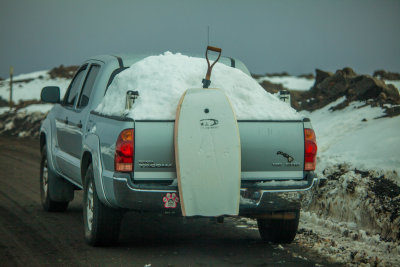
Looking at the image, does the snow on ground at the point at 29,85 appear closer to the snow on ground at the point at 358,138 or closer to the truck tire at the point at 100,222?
the snow on ground at the point at 358,138

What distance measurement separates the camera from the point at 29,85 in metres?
57.9

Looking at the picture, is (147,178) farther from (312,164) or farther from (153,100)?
(312,164)

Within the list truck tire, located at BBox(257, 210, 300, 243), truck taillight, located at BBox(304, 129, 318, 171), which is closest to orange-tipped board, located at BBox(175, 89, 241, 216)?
truck taillight, located at BBox(304, 129, 318, 171)

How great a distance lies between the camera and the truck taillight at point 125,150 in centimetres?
616

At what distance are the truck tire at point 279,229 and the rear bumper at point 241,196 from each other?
0.52m

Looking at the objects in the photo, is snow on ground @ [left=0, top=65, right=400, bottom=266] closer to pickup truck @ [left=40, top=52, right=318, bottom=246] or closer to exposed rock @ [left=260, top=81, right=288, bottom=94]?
pickup truck @ [left=40, top=52, right=318, bottom=246]

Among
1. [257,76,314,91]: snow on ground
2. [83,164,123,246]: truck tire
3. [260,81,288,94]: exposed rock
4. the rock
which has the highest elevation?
[83,164,123,246]: truck tire

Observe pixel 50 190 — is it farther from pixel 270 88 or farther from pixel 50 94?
pixel 270 88

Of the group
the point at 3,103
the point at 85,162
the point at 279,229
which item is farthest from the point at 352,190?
the point at 3,103

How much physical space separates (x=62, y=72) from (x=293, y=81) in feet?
72.6

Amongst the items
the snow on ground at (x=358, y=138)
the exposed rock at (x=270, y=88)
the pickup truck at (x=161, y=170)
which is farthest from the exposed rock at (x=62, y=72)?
the pickup truck at (x=161, y=170)

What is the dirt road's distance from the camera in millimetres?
6484

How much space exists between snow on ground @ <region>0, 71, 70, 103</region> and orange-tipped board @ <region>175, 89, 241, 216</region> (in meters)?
43.8

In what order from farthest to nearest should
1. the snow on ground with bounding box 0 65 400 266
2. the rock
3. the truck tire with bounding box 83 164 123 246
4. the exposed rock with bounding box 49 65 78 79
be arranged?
the exposed rock with bounding box 49 65 78 79
the rock
the snow on ground with bounding box 0 65 400 266
the truck tire with bounding box 83 164 123 246
